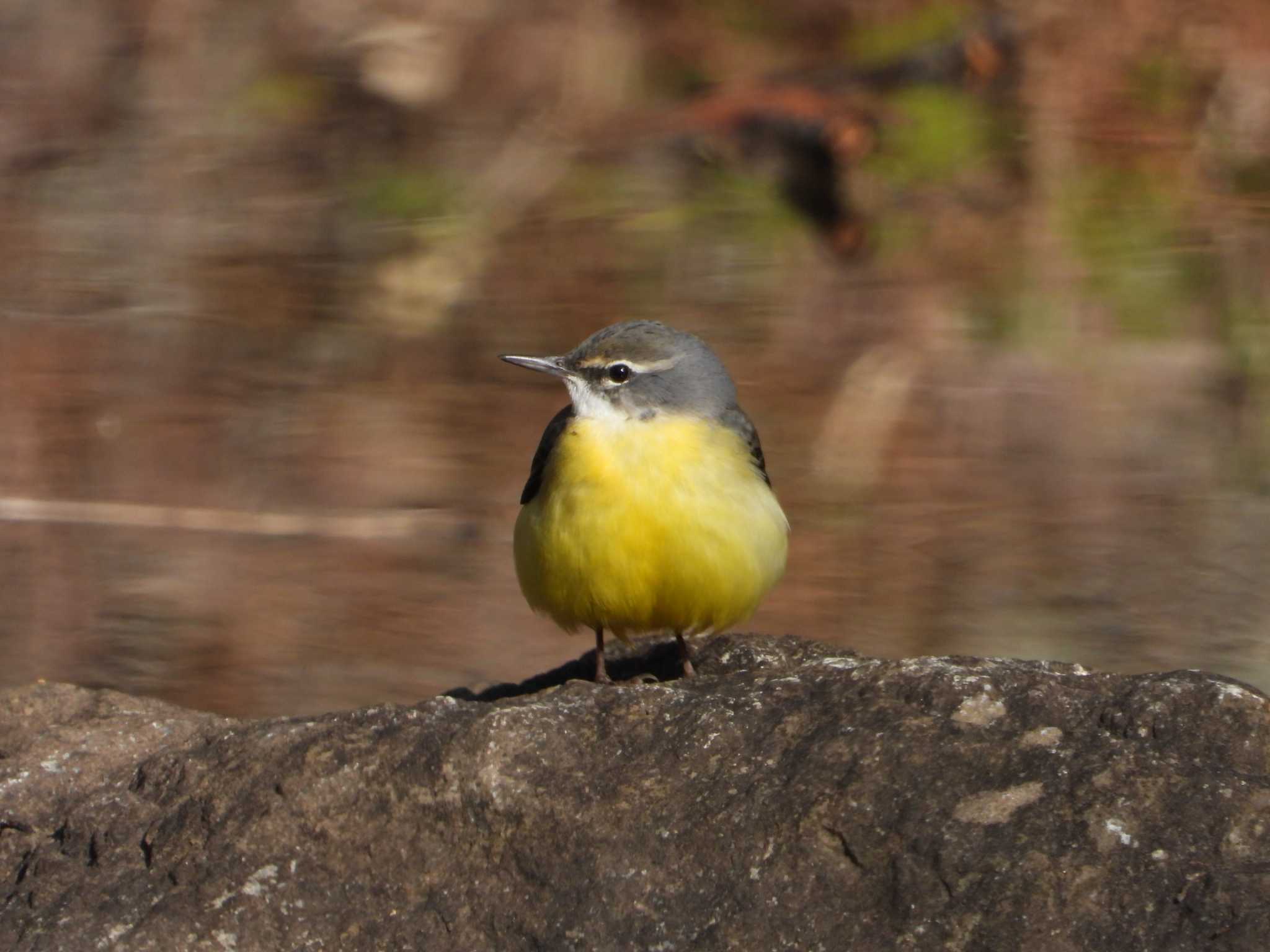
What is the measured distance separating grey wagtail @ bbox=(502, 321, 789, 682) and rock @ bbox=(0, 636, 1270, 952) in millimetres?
1173

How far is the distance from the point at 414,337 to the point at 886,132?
3.22 m

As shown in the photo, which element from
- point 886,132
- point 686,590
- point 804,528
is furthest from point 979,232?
point 686,590

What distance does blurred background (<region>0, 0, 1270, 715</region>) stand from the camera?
10320 mm

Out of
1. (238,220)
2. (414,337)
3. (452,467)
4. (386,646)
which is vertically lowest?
(386,646)

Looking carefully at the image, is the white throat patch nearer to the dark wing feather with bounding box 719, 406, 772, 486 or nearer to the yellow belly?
the yellow belly

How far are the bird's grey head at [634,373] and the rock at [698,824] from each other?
1679 mm

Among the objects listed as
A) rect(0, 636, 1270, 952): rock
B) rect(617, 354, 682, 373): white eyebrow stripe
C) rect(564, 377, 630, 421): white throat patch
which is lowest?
rect(0, 636, 1270, 952): rock

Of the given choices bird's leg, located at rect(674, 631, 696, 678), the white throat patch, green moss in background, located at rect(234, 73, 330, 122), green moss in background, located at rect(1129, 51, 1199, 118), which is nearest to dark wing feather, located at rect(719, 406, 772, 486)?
the white throat patch

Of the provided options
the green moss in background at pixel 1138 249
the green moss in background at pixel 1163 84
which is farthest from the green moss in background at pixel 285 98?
the green moss in background at pixel 1163 84

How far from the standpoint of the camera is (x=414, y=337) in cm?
1130

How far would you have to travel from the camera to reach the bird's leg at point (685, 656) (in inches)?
264

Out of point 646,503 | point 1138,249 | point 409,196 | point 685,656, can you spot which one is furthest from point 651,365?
point 1138,249

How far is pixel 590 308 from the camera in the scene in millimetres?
11070

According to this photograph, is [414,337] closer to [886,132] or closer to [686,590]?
[886,132]
